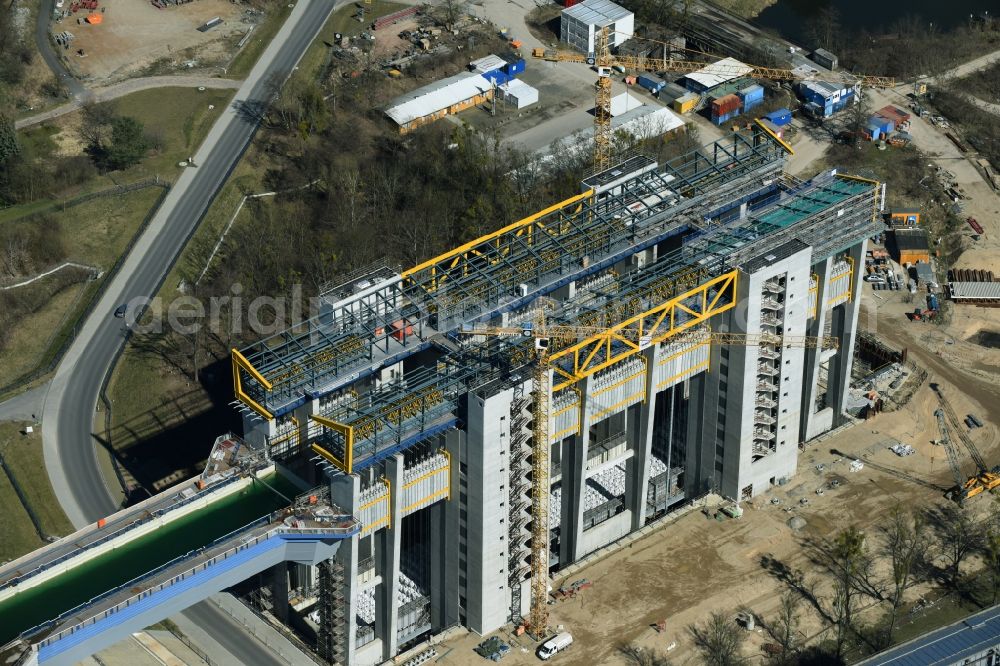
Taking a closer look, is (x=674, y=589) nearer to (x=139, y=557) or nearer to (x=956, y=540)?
(x=956, y=540)

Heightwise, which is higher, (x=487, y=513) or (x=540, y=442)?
(x=540, y=442)

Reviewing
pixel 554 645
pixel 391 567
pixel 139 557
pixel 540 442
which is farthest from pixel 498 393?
pixel 139 557

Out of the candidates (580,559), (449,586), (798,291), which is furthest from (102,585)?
(798,291)

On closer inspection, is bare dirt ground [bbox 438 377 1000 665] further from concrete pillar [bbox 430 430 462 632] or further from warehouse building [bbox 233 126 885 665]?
concrete pillar [bbox 430 430 462 632]

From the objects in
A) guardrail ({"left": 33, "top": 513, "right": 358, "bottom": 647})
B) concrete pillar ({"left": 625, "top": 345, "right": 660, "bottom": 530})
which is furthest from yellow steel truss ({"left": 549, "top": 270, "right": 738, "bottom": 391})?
guardrail ({"left": 33, "top": 513, "right": 358, "bottom": 647})

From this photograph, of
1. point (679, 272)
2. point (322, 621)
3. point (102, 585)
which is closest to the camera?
point (102, 585)

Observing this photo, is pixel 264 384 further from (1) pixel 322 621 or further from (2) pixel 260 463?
(1) pixel 322 621
